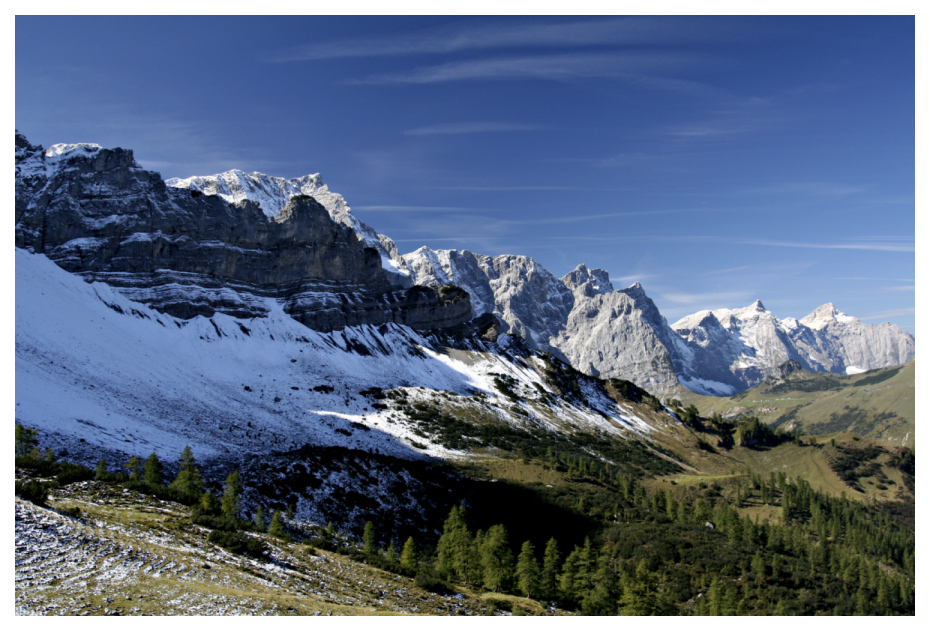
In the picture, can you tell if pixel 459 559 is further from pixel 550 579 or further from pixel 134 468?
pixel 134 468

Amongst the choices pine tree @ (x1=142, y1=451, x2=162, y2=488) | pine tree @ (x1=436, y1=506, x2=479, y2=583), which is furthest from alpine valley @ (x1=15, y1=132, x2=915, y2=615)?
pine tree @ (x1=142, y1=451, x2=162, y2=488)

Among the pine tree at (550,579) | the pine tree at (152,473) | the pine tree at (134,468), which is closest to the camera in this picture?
the pine tree at (550,579)

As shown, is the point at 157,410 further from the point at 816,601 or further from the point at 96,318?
the point at 816,601

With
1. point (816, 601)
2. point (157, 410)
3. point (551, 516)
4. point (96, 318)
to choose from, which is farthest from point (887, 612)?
point (96, 318)

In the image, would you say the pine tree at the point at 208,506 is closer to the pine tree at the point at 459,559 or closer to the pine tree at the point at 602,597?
the pine tree at the point at 459,559

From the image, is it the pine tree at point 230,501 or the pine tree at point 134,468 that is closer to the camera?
the pine tree at point 230,501

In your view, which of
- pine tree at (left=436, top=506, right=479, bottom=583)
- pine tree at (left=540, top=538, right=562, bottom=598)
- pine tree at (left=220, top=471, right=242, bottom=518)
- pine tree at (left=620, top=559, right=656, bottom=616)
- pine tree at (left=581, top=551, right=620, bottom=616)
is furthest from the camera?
pine tree at (left=220, top=471, right=242, bottom=518)

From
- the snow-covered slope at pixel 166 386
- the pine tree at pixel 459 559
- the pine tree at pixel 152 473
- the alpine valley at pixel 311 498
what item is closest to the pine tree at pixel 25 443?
the alpine valley at pixel 311 498

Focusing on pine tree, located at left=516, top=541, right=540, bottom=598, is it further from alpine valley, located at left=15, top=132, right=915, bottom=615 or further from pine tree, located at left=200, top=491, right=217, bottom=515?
pine tree, located at left=200, top=491, right=217, bottom=515

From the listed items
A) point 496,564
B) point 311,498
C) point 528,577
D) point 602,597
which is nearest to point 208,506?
point 496,564

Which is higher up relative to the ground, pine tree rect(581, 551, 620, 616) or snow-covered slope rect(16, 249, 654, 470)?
snow-covered slope rect(16, 249, 654, 470)

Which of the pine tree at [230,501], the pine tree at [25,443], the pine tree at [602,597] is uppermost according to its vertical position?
the pine tree at [25,443]

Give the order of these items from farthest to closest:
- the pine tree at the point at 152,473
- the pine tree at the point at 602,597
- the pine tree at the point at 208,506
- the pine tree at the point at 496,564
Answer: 1. the pine tree at the point at 152,473
2. the pine tree at the point at 496,564
3. the pine tree at the point at 602,597
4. the pine tree at the point at 208,506

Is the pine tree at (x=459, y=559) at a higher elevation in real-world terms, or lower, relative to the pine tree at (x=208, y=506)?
lower
